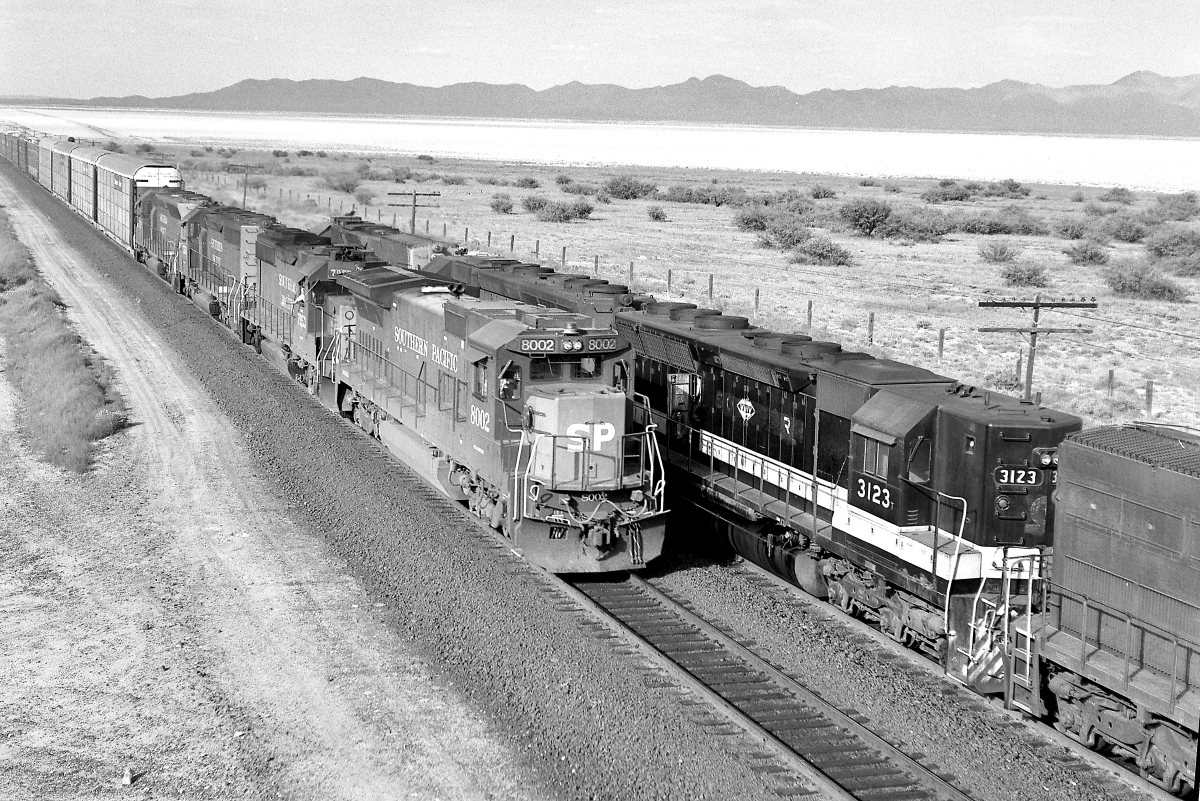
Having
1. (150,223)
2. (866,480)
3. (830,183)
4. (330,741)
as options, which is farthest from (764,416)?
(830,183)

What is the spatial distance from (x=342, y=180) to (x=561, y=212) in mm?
37336

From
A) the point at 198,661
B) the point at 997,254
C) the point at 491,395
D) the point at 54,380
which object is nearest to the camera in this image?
the point at 198,661

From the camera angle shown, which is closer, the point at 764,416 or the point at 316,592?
the point at 316,592

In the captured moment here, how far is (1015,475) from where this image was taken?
12883 mm

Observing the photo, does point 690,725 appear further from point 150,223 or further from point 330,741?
point 150,223

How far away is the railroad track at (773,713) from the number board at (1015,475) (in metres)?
2.95

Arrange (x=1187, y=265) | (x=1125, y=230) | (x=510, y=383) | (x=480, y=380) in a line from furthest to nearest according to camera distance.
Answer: (x=1125, y=230) < (x=1187, y=265) < (x=480, y=380) < (x=510, y=383)

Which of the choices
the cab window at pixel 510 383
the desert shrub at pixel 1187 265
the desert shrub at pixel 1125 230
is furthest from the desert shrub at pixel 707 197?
the cab window at pixel 510 383

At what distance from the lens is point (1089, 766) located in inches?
451

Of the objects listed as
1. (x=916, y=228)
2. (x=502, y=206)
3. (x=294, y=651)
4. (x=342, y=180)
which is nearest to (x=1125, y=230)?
(x=916, y=228)

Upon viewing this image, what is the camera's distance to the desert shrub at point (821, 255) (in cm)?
5281

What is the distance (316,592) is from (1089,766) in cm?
A: 937

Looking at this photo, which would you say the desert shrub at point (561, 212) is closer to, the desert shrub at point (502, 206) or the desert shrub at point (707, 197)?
the desert shrub at point (502, 206)

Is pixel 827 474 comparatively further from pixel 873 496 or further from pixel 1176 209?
pixel 1176 209
